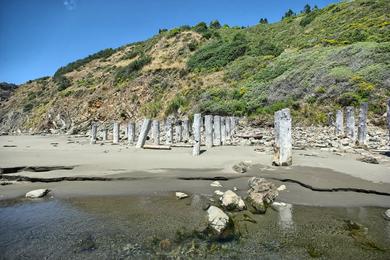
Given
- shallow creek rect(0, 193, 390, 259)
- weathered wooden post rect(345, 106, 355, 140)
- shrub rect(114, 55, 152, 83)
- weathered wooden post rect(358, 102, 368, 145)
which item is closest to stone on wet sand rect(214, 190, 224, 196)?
shallow creek rect(0, 193, 390, 259)

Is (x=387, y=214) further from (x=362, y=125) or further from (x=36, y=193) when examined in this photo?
(x=362, y=125)

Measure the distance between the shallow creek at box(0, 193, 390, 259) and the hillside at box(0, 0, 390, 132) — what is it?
16879mm

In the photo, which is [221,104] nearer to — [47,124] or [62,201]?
[62,201]

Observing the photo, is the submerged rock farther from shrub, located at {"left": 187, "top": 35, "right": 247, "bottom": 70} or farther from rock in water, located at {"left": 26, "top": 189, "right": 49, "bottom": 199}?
shrub, located at {"left": 187, "top": 35, "right": 247, "bottom": 70}

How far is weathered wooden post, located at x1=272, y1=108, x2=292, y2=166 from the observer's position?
336 inches

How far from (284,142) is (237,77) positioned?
25935 mm

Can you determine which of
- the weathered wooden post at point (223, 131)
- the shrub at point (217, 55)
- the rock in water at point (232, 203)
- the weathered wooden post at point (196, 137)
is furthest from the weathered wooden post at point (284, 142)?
the shrub at point (217, 55)

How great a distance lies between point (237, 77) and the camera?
110 ft

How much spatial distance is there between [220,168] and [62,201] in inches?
170

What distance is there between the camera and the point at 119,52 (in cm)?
5922

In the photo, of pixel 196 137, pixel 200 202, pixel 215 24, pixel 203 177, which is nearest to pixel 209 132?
pixel 196 137

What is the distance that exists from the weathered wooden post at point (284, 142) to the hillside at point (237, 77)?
13.4m

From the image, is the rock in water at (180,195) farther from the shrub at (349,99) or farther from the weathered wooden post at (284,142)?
the shrub at (349,99)

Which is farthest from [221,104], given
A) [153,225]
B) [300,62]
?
[153,225]
